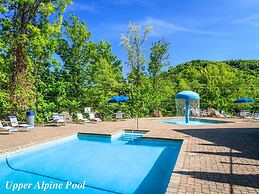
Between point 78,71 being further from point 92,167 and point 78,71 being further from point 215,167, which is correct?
point 215,167

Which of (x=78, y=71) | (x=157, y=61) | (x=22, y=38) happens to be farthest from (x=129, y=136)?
(x=157, y=61)

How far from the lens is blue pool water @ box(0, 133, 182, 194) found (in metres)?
5.99

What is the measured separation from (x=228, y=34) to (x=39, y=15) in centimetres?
1441

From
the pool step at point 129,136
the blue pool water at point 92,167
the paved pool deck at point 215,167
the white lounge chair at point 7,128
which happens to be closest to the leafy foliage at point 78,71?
the white lounge chair at point 7,128

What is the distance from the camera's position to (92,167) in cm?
767

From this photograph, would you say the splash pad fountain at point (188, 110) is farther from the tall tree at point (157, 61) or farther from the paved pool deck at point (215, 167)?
the tall tree at point (157, 61)

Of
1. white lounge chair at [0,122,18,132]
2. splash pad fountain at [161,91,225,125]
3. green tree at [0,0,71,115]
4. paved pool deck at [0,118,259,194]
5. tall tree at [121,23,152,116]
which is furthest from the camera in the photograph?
tall tree at [121,23,152,116]

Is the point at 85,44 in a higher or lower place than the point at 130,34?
lower

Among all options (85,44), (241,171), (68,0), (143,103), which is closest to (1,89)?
(68,0)

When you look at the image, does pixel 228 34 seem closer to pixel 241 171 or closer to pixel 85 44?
pixel 85 44

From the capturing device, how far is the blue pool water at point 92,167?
19.7 feet

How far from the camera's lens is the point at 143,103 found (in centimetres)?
2350

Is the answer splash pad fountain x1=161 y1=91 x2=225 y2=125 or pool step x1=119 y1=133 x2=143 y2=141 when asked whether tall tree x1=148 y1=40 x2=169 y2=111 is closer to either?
splash pad fountain x1=161 y1=91 x2=225 y2=125

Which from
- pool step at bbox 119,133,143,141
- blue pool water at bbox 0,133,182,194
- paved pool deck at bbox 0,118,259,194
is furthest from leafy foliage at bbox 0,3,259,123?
paved pool deck at bbox 0,118,259,194
